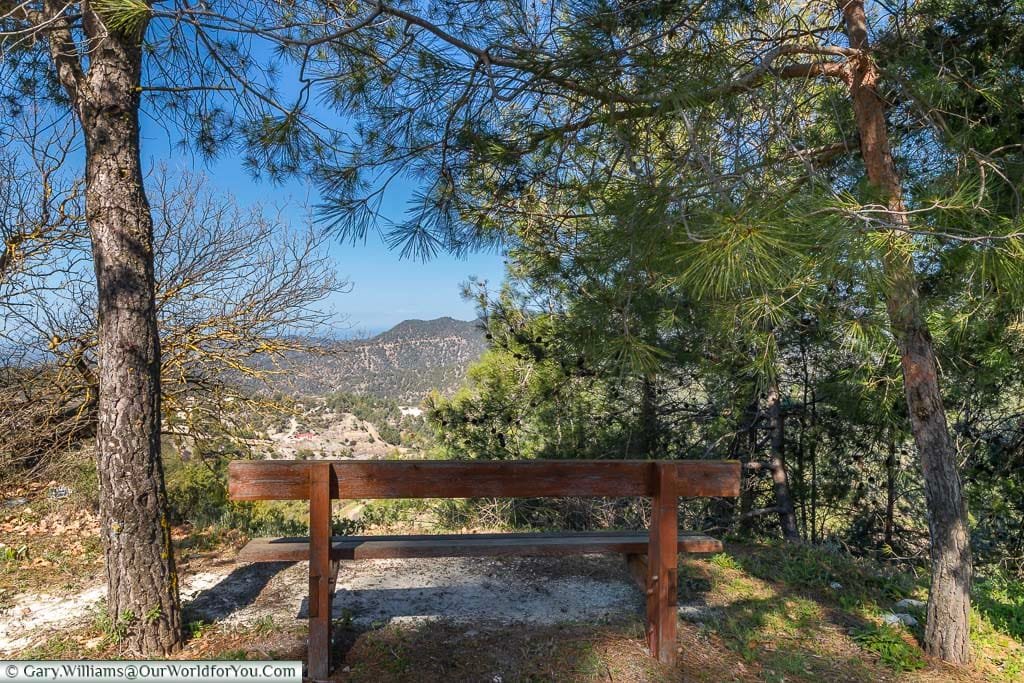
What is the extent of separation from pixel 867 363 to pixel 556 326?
8.83ft

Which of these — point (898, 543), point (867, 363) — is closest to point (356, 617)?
point (867, 363)

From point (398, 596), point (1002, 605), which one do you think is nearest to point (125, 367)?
point (398, 596)

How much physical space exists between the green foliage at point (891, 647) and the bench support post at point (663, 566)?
3.82 feet

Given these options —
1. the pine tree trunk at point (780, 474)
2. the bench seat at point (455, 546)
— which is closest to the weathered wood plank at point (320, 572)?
the bench seat at point (455, 546)

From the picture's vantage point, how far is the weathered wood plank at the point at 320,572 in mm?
2629

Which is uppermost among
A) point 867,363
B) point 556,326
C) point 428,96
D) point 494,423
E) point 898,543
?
point 428,96

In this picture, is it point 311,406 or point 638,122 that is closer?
point 638,122

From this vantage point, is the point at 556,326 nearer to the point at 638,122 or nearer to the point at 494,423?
the point at 494,423

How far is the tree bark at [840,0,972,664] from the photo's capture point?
310 cm

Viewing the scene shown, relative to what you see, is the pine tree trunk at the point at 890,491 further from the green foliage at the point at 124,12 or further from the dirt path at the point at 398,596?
the green foliage at the point at 124,12

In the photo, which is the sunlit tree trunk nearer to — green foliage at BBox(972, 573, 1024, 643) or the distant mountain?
the distant mountain

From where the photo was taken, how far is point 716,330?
4082mm

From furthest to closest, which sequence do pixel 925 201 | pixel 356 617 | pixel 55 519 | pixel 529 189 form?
pixel 55 519, pixel 529 189, pixel 356 617, pixel 925 201

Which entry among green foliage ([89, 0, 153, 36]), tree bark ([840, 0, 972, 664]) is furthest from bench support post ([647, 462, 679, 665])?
green foliage ([89, 0, 153, 36])
